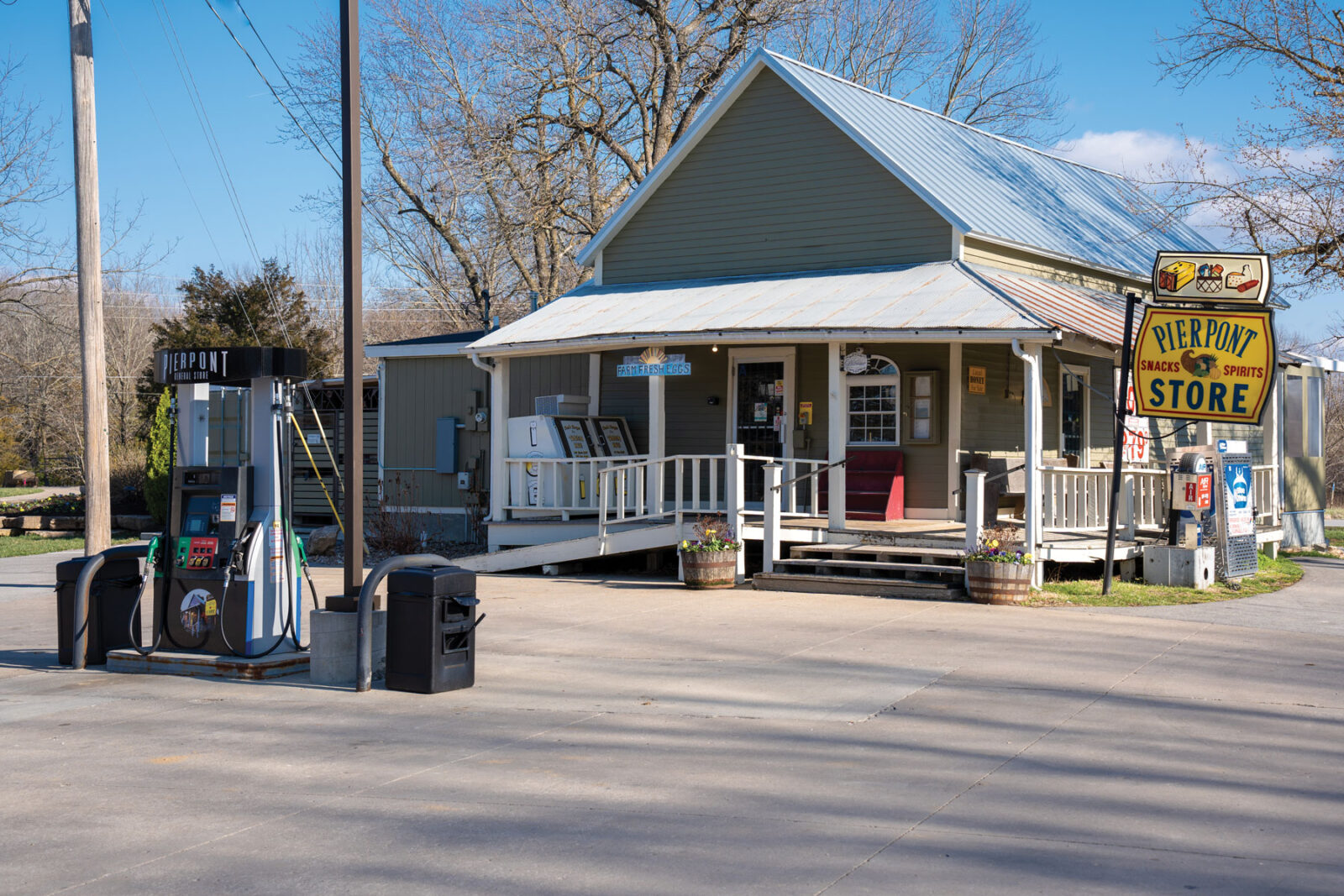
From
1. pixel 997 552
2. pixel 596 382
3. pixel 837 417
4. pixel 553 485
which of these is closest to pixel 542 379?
pixel 596 382

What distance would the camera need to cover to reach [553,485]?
680 inches

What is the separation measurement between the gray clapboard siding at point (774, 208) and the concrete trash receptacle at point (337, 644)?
33.6 feet

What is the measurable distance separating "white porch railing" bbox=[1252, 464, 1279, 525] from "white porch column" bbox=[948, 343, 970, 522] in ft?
18.8

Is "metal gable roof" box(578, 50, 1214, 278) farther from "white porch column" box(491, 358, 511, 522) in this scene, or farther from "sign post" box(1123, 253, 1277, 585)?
"white porch column" box(491, 358, 511, 522)

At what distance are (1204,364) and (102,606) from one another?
1119 cm

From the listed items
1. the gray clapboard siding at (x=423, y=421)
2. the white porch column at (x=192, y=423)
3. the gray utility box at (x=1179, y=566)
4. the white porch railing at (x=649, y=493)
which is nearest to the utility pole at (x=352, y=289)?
the white porch column at (x=192, y=423)

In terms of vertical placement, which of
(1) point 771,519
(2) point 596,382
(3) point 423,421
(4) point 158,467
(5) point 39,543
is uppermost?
(2) point 596,382

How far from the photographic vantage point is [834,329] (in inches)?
562

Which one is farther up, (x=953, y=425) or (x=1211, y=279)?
(x=1211, y=279)

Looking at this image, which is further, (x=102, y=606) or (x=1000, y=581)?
(x=1000, y=581)

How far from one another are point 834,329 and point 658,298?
4.19m

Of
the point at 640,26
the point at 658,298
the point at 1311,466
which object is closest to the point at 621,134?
the point at 640,26

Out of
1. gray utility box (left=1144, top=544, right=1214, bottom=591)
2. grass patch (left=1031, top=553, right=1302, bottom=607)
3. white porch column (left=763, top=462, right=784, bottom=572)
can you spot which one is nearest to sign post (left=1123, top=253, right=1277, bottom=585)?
grass patch (left=1031, top=553, right=1302, bottom=607)

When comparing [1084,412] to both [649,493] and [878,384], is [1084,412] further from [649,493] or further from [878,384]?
[649,493]
